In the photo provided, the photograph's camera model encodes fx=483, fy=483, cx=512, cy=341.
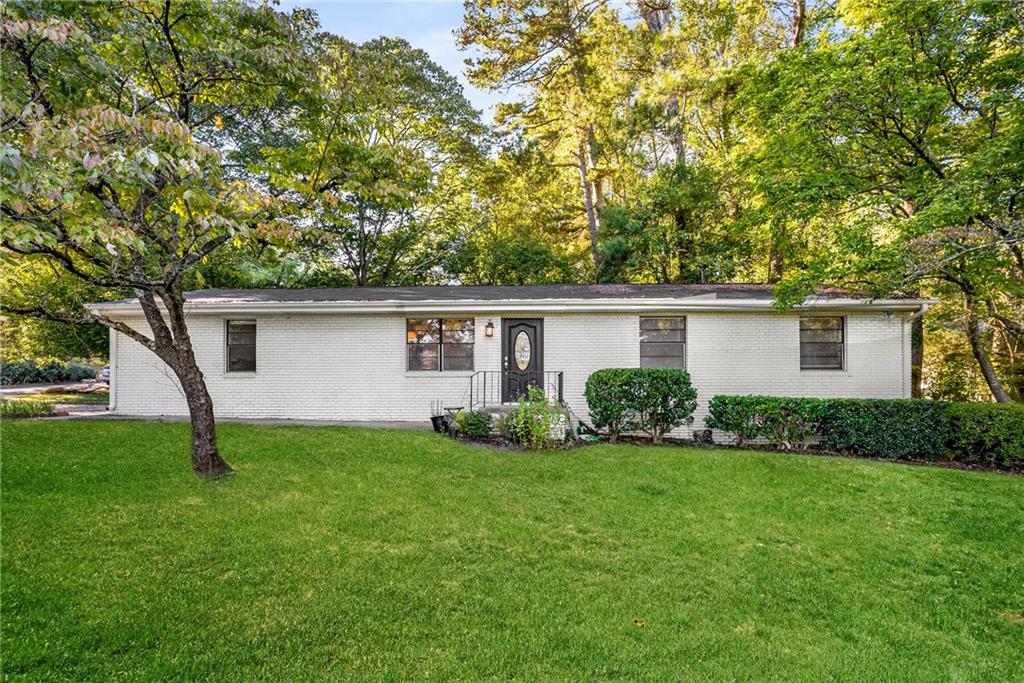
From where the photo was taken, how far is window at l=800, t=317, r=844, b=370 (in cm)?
980

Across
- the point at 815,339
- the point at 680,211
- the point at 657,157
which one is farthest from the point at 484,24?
the point at 815,339

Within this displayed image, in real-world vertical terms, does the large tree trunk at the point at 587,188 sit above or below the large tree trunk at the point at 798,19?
below

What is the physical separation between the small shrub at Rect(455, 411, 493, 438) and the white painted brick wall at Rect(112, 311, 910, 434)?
72.8 inches

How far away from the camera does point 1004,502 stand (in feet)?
18.5

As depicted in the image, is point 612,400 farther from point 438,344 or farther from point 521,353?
point 438,344

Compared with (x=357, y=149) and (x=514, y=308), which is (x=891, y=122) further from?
(x=357, y=149)

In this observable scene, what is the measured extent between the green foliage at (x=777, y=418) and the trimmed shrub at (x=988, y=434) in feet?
6.30

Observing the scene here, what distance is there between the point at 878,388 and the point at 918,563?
653 centimetres

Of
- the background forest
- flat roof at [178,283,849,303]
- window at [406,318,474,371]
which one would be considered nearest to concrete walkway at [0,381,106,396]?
the background forest

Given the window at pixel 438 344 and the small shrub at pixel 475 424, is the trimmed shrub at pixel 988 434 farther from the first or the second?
the window at pixel 438 344

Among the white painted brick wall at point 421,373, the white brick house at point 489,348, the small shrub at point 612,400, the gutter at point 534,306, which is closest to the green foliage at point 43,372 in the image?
the white painted brick wall at point 421,373

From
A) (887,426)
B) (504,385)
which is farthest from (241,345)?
(887,426)

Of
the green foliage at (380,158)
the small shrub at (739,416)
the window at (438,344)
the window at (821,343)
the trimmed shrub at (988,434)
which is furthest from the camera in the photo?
the window at (438,344)

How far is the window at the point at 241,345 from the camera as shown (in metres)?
10.6
